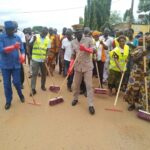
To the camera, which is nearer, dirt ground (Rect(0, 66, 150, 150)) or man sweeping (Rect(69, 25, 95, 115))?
dirt ground (Rect(0, 66, 150, 150))

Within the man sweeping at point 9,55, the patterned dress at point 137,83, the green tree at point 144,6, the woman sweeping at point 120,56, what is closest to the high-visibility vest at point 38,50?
the man sweeping at point 9,55

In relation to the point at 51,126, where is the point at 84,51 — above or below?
above

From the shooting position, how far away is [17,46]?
6.12 metres

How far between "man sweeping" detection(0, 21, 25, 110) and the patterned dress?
259 cm

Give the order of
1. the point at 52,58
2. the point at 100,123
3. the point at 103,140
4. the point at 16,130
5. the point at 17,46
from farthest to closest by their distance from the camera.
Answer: the point at 52,58 < the point at 17,46 < the point at 100,123 < the point at 16,130 < the point at 103,140

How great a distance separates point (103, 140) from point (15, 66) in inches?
111

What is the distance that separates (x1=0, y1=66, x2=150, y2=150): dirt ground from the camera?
4520 mm

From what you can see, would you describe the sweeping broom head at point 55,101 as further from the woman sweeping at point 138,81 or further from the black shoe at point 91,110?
the woman sweeping at point 138,81

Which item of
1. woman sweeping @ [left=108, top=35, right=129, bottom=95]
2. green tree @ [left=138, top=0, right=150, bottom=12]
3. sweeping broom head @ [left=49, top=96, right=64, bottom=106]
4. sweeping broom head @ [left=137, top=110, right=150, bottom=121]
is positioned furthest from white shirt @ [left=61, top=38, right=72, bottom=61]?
green tree @ [left=138, top=0, right=150, bottom=12]

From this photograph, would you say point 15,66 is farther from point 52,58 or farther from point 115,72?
point 52,58

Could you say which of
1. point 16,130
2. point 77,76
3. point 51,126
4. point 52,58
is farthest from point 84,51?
point 52,58

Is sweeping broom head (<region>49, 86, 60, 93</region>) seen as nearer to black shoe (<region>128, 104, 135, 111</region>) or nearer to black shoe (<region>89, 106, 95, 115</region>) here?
black shoe (<region>89, 106, 95, 115</region>)

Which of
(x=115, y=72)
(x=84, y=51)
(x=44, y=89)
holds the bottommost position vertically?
(x=44, y=89)

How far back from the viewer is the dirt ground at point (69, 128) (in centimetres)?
452
